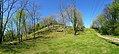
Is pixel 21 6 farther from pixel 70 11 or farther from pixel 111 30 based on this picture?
pixel 111 30

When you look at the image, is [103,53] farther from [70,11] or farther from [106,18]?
[106,18]

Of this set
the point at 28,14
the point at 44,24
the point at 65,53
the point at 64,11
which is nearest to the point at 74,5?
the point at 64,11

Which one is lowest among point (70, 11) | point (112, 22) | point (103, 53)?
point (103, 53)

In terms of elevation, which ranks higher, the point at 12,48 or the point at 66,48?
the point at 12,48

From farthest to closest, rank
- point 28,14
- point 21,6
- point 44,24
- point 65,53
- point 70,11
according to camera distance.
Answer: point 44,24 < point 70,11 < point 28,14 < point 21,6 < point 65,53

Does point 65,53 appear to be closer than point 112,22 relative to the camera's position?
Yes

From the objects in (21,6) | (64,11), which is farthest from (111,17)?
(21,6)

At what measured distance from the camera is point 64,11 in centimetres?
6606

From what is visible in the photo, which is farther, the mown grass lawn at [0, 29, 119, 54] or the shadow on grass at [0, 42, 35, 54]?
the shadow on grass at [0, 42, 35, 54]

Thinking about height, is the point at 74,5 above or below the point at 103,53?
above

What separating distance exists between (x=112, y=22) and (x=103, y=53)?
5779 cm

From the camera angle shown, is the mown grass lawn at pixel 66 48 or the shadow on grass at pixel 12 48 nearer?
the mown grass lawn at pixel 66 48

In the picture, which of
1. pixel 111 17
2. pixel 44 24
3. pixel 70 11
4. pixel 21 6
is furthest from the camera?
pixel 44 24

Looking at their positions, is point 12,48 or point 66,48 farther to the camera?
point 12,48
